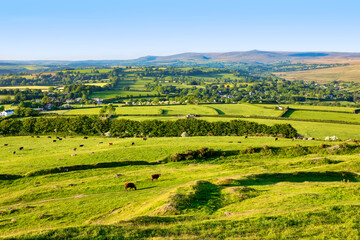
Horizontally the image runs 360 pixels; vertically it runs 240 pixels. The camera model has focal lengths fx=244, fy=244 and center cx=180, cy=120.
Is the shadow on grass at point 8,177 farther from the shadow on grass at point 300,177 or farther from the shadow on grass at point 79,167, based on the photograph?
the shadow on grass at point 300,177

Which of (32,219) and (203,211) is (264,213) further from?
(32,219)

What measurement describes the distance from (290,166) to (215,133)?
47.3m

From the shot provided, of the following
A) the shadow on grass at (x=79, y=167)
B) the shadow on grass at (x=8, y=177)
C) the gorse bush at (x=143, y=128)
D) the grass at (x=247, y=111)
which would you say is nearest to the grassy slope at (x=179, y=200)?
the shadow on grass at (x=8, y=177)

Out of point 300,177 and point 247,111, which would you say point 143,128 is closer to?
point 300,177

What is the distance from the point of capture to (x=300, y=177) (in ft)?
145

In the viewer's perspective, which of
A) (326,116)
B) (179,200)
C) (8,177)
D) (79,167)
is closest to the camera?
(179,200)

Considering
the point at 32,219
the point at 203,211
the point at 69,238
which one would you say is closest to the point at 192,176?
the point at 203,211

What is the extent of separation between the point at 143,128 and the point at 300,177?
222 feet

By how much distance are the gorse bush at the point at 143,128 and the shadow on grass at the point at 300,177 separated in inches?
1937

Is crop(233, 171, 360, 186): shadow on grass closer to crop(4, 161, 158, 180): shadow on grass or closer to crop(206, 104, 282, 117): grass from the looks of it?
crop(4, 161, 158, 180): shadow on grass

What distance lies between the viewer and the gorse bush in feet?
315

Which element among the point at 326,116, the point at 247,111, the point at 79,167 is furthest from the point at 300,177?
the point at 247,111

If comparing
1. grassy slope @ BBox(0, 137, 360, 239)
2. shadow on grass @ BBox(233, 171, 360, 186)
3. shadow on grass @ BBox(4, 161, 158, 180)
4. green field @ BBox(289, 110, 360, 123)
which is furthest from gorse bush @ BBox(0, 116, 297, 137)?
shadow on grass @ BBox(233, 171, 360, 186)

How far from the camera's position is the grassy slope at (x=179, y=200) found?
69.5ft
